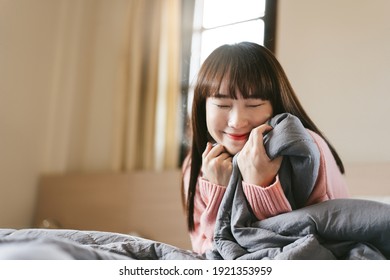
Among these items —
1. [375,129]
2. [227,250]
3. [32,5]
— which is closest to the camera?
[227,250]

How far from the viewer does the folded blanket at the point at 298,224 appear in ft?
1.63

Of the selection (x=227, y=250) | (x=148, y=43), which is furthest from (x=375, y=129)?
(x=148, y=43)

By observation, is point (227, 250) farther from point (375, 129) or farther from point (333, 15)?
point (333, 15)

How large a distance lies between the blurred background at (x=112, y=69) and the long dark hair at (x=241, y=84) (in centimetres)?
8

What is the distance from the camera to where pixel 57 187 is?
3.60ft

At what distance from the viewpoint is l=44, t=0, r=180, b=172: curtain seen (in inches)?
42.8

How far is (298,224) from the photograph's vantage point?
0.53 m

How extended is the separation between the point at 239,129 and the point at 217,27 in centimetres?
30

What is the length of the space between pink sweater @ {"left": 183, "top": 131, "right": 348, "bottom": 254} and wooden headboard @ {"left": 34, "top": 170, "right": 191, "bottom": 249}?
0.89 feet

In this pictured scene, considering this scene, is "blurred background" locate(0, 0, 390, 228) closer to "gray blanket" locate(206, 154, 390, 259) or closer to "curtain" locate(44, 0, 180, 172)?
"curtain" locate(44, 0, 180, 172)

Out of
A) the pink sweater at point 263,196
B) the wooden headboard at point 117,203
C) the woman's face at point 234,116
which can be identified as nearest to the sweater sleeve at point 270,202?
the pink sweater at point 263,196

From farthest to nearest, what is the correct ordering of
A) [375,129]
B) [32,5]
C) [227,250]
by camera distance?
[32,5], [375,129], [227,250]

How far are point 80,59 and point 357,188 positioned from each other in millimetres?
785

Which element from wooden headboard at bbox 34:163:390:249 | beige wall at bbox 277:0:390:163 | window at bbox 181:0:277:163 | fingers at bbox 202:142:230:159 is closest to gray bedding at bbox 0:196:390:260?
fingers at bbox 202:142:230:159
